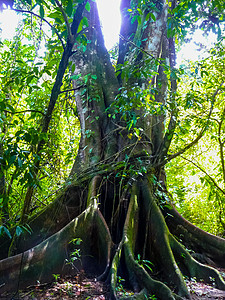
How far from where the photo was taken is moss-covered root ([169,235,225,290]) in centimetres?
334

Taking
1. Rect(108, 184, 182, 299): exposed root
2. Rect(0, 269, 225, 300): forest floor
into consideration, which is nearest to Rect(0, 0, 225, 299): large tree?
Rect(108, 184, 182, 299): exposed root

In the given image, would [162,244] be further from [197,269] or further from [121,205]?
[121,205]

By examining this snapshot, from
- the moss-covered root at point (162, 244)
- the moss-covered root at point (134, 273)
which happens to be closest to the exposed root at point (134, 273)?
the moss-covered root at point (134, 273)

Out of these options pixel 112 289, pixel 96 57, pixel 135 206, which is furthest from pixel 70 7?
pixel 96 57

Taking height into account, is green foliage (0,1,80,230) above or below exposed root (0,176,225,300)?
above

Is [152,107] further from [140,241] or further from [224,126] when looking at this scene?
[224,126]

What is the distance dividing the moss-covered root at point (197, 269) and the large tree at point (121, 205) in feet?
0.04

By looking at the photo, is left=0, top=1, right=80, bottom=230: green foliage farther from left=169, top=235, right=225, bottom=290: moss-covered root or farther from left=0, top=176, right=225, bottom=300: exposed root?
left=169, top=235, right=225, bottom=290: moss-covered root

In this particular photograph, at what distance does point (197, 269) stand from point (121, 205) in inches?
55.3

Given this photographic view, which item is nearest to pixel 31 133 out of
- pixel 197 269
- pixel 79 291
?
pixel 79 291

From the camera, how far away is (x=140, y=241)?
13.3ft

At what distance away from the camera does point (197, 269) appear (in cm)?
360

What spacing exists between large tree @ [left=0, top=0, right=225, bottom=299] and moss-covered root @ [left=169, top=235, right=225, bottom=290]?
12 millimetres

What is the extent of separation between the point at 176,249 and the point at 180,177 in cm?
548
